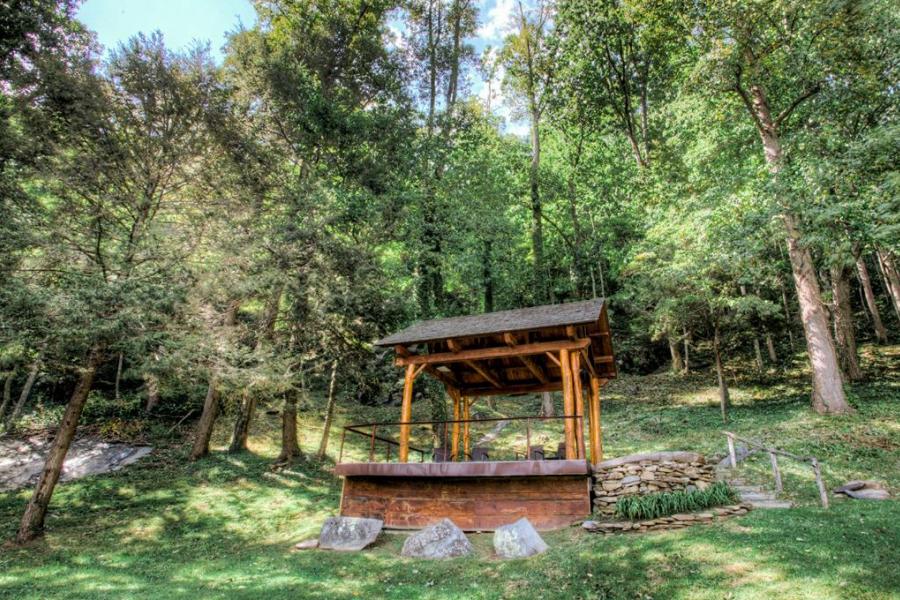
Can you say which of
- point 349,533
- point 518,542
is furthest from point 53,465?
point 518,542

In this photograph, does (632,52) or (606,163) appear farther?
(606,163)

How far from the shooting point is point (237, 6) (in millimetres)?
15969

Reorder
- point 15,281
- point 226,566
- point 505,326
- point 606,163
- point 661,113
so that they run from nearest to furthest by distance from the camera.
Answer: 1. point 226,566
2. point 15,281
3. point 505,326
4. point 661,113
5. point 606,163

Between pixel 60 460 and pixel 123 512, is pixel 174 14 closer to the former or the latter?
pixel 60 460

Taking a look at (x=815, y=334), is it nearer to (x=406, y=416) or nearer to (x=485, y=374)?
(x=485, y=374)

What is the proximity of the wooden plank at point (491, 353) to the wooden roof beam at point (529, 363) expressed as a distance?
0.18m

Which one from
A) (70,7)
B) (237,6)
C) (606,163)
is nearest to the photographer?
(70,7)


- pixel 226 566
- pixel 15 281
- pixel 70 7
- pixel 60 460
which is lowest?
pixel 226 566

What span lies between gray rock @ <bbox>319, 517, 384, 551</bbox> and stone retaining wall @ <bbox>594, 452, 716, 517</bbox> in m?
3.69

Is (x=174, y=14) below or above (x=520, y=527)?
above

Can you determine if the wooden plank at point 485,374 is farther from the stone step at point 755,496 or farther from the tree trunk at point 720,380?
the tree trunk at point 720,380

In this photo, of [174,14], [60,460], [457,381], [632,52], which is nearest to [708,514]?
[457,381]

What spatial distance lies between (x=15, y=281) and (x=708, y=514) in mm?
11816

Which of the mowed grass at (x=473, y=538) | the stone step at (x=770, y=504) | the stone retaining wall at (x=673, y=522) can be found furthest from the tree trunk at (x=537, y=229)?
the stone retaining wall at (x=673, y=522)
